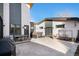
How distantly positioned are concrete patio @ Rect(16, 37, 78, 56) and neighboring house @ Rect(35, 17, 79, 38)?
13cm

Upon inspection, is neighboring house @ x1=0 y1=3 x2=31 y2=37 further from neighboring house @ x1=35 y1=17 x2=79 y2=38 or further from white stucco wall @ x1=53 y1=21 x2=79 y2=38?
white stucco wall @ x1=53 y1=21 x2=79 y2=38

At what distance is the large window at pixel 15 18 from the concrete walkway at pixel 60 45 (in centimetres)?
35

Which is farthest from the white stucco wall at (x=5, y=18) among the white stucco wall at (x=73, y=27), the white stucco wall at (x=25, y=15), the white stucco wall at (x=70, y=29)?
the white stucco wall at (x=73, y=27)

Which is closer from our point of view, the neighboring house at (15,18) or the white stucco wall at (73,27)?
the neighboring house at (15,18)

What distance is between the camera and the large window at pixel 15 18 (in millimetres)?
2906

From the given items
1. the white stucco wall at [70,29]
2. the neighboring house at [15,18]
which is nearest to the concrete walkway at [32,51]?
the neighboring house at [15,18]

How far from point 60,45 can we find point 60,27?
0.32 metres

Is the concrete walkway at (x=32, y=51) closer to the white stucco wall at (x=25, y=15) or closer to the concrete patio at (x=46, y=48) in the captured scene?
the concrete patio at (x=46, y=48)

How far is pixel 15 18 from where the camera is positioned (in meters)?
2.93

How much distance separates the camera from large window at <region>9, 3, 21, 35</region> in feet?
9.53

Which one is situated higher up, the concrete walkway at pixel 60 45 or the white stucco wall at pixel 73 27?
the white stucco wall at pixel 73 27

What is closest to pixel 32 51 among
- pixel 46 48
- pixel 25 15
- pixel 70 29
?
pixel 46 48

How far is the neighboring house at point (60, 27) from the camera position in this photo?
2984 mm

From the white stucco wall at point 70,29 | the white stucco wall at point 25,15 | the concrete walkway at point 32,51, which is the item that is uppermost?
the white stucco wall at point 25,15
